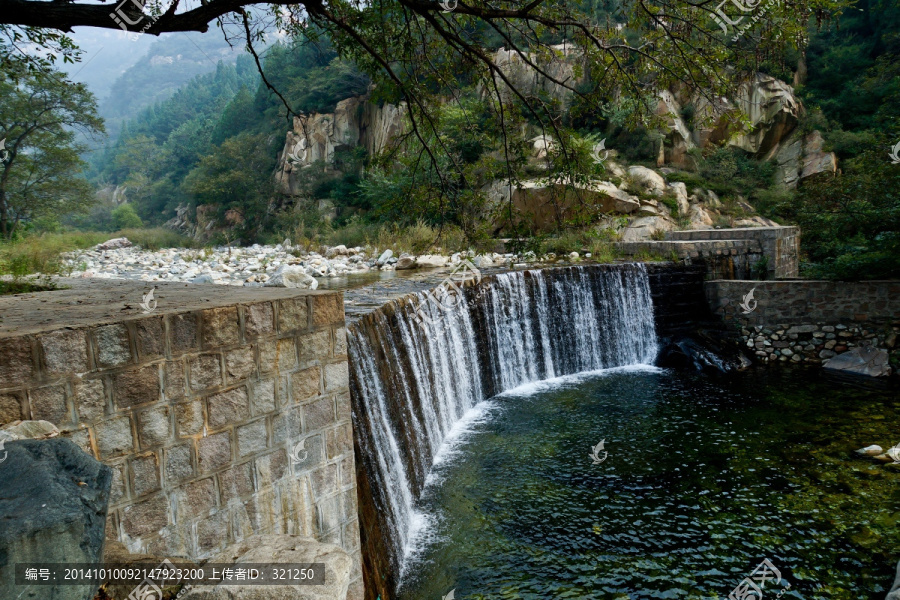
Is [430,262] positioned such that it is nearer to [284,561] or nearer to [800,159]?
[284,561]

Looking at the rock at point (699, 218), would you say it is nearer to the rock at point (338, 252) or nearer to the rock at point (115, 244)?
the rock at point (338, 252)

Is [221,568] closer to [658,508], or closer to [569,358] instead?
[658,508]

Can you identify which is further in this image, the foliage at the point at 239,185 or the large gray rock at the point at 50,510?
the foliage at the point at 239,185

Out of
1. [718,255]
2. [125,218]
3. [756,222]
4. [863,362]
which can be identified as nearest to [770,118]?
[756,222]

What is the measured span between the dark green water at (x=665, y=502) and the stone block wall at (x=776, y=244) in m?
4.75

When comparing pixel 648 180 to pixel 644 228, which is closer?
pixel 644 228

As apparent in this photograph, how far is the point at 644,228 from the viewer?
15.8 meters

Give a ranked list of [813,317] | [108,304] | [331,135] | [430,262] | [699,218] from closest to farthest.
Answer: [108,304] < [813,317] < [430,262] < [699,218] < [331,135]

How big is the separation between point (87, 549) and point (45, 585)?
6.3 inches

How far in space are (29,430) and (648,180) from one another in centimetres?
1904

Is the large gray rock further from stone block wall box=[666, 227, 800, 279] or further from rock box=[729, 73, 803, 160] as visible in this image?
rock box=[729, 73, 803, 160]

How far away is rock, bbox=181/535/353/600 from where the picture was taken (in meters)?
1.85

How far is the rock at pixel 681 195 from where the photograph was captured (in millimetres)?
17875

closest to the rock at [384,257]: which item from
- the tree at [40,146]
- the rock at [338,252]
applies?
the rock at [338,252]
